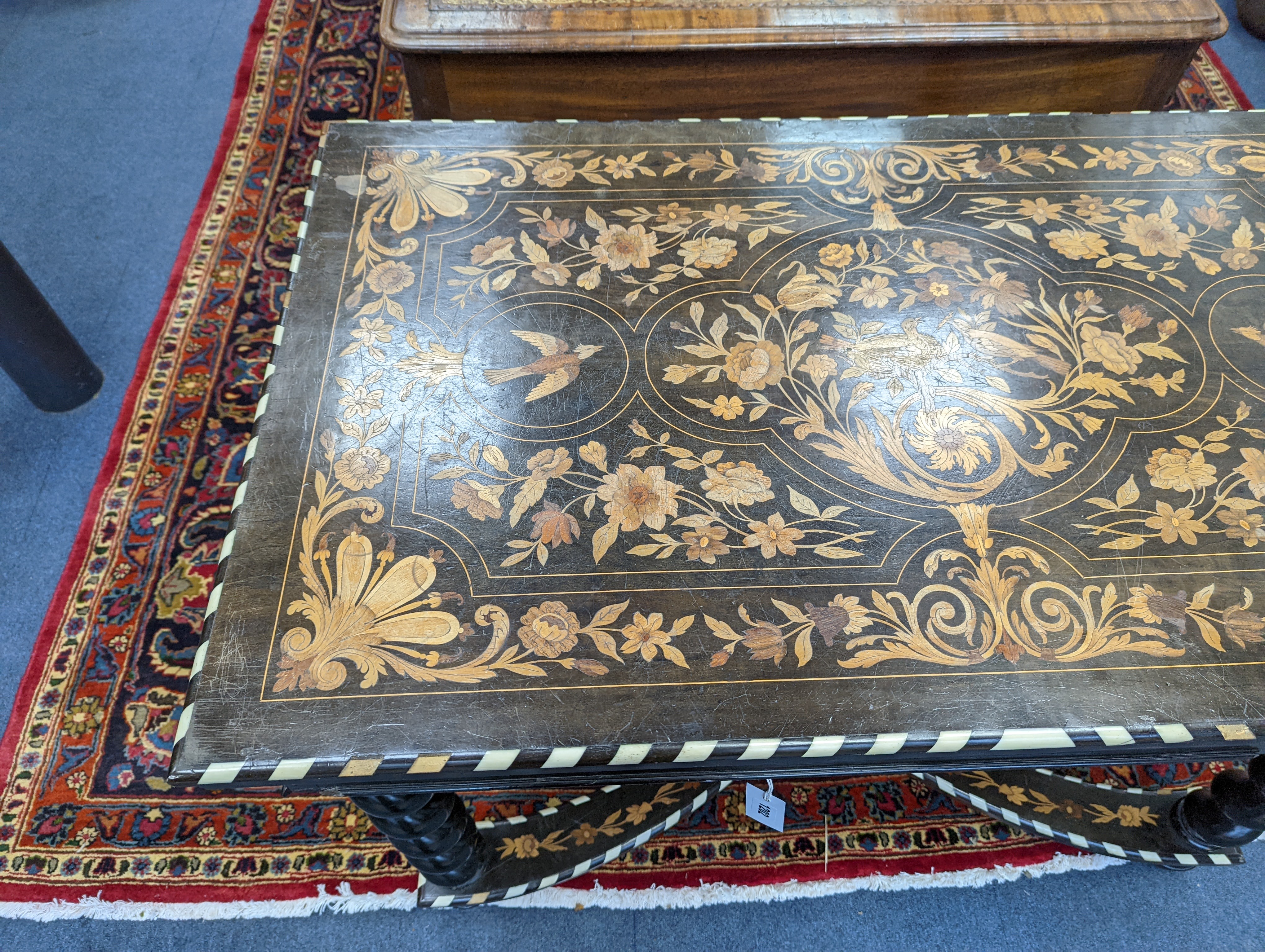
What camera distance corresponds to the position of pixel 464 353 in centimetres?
116

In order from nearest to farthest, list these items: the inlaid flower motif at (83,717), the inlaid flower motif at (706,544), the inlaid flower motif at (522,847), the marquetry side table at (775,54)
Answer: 1. the inlaid flower motif at (706,544)
2. the inlaid flower motif at (522,847)
3. the inlaid flower motif at (83,717)
4. the marquetry side table at (775,54)

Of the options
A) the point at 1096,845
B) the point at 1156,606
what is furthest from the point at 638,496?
the point at 1096,845

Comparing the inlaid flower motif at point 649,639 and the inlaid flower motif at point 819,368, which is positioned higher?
the inlaid flower motif at point 819,368

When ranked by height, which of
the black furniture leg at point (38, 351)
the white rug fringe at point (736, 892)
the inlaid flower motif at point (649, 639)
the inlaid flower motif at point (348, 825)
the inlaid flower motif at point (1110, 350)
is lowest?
the white rug fringe at point (736, 892)

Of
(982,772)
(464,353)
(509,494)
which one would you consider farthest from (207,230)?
(982,772)

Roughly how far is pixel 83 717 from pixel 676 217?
1409 mm

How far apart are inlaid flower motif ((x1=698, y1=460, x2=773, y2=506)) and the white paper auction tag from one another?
0.65 meters

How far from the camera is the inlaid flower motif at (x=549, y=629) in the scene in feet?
3.06

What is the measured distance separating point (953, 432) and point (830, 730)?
447 millimetres

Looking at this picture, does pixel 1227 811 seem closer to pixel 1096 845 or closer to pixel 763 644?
pixel 1096 845

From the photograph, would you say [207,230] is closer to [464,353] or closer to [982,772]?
[464,353]

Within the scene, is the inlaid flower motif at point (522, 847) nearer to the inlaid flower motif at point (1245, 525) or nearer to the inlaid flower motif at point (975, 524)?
the inlaid flower motif at point (975, 524)

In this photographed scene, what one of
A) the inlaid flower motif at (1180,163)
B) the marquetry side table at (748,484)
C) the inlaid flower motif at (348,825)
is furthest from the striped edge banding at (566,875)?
the inlaid flower motif at (1180,163)

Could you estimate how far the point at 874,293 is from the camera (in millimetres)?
1226
